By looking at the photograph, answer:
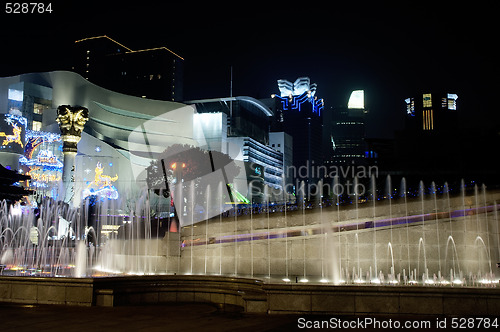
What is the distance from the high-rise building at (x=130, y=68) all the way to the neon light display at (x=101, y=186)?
7772 cm

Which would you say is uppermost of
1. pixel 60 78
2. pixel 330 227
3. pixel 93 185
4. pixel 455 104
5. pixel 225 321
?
pixel 455 104

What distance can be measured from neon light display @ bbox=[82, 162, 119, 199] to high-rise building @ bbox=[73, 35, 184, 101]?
7772cm

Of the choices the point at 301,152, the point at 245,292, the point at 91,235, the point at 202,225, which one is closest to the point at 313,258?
the point at 202,225

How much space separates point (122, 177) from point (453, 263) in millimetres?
65869

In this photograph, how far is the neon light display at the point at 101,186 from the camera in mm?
68637

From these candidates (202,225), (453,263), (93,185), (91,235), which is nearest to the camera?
(453,263)

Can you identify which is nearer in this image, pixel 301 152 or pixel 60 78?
pixel 60 78

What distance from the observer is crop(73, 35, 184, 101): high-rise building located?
150375mm

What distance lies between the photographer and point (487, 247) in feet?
59.4

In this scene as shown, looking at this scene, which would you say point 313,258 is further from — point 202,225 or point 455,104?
point 455,104

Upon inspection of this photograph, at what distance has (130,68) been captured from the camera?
153375 millimetres

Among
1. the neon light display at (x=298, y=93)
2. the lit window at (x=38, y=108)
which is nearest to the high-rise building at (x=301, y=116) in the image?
the neon light display at (x=298, y=93)

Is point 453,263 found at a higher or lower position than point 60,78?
lower

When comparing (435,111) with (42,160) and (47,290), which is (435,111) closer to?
(42,160)
